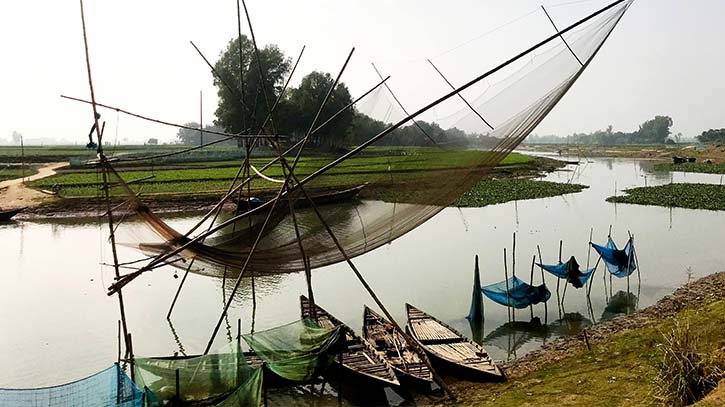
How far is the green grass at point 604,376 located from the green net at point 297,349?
173 cm

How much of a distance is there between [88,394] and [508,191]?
2426 centimetres

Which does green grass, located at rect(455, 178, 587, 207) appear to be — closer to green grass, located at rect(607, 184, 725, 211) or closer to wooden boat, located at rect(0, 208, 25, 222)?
green grass, located at rect(607, 184, 725, 211)

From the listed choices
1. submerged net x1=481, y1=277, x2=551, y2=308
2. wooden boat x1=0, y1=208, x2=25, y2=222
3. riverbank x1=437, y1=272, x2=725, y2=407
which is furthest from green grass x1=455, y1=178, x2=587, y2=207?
wooden boat x1=0, y1=208, x2=25, y2=222

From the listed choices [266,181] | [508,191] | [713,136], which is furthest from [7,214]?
[713,136]

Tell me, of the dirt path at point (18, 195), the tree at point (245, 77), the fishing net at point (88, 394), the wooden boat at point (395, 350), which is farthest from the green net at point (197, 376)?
the tree at point (245, 77)

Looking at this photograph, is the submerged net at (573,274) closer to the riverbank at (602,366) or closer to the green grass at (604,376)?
the riverbank at (602,366)

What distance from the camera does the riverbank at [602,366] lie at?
220 inches

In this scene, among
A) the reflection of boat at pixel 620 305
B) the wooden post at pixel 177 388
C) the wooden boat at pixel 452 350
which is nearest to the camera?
the wooden post at pixel 177 388

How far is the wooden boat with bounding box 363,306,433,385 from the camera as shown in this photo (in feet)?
22.5

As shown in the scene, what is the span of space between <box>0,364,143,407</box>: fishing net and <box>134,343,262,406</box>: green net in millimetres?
354

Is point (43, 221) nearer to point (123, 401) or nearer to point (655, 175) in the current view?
point (123, 401)

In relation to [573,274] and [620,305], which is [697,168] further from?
[573,274]

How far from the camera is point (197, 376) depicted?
568cm

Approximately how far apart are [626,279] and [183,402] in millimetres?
9511
